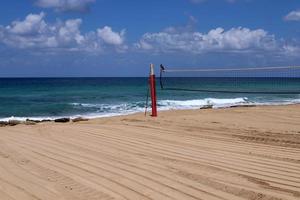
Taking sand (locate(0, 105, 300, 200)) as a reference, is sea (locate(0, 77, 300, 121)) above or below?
below

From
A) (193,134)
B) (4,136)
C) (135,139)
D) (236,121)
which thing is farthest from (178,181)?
(236,121)

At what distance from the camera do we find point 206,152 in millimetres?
7453

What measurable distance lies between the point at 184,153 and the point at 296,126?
458 cm

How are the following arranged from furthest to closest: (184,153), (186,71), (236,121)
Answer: (186,71) → (236,121) → (184,153)

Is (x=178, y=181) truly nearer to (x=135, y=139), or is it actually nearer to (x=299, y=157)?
(x=299, y=157)

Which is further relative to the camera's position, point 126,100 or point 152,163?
point 126,100

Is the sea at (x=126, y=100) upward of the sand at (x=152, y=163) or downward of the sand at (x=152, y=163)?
downward

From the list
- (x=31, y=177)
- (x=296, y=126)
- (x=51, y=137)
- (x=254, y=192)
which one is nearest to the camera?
(x=254, y=192)

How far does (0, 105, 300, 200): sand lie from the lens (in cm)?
519

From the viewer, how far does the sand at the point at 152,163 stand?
5.19 meters

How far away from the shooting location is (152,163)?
21.7ft

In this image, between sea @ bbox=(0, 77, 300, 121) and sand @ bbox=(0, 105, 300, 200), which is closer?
sand @ bbox=(0, 105, 300, 200)

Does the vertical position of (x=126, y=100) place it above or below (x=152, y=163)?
below

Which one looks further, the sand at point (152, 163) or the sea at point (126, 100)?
the sea at point (126, 100)
